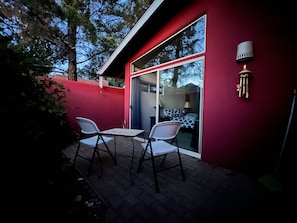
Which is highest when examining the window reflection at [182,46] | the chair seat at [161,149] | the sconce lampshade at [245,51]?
the window reflection at [182,46]

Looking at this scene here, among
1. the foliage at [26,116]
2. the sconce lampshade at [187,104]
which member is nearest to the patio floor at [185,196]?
the foliage at [26,116]

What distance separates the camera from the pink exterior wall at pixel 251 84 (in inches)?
71.4

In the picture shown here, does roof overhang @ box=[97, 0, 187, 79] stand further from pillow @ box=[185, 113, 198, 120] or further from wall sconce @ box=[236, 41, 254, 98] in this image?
pillow @ box=[185, 113, 198, 120]

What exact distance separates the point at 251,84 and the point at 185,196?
1.91 metres

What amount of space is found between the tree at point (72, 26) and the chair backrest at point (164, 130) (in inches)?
181

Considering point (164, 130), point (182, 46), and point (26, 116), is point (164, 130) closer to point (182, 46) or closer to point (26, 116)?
point (26, 116)

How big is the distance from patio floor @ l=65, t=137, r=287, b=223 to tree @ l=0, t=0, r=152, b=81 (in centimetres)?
459

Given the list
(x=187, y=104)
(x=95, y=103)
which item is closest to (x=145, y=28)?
(x=187, y=104)

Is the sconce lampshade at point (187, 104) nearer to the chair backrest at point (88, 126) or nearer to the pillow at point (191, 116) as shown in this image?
the pillow at point (191, 116)

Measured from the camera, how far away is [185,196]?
1.60 m

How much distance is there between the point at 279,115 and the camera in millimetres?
1854

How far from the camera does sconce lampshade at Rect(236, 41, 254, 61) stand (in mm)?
2000

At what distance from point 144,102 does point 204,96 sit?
244cm

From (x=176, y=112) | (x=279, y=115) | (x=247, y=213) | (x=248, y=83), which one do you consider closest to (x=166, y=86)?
(x=176, y=112)
